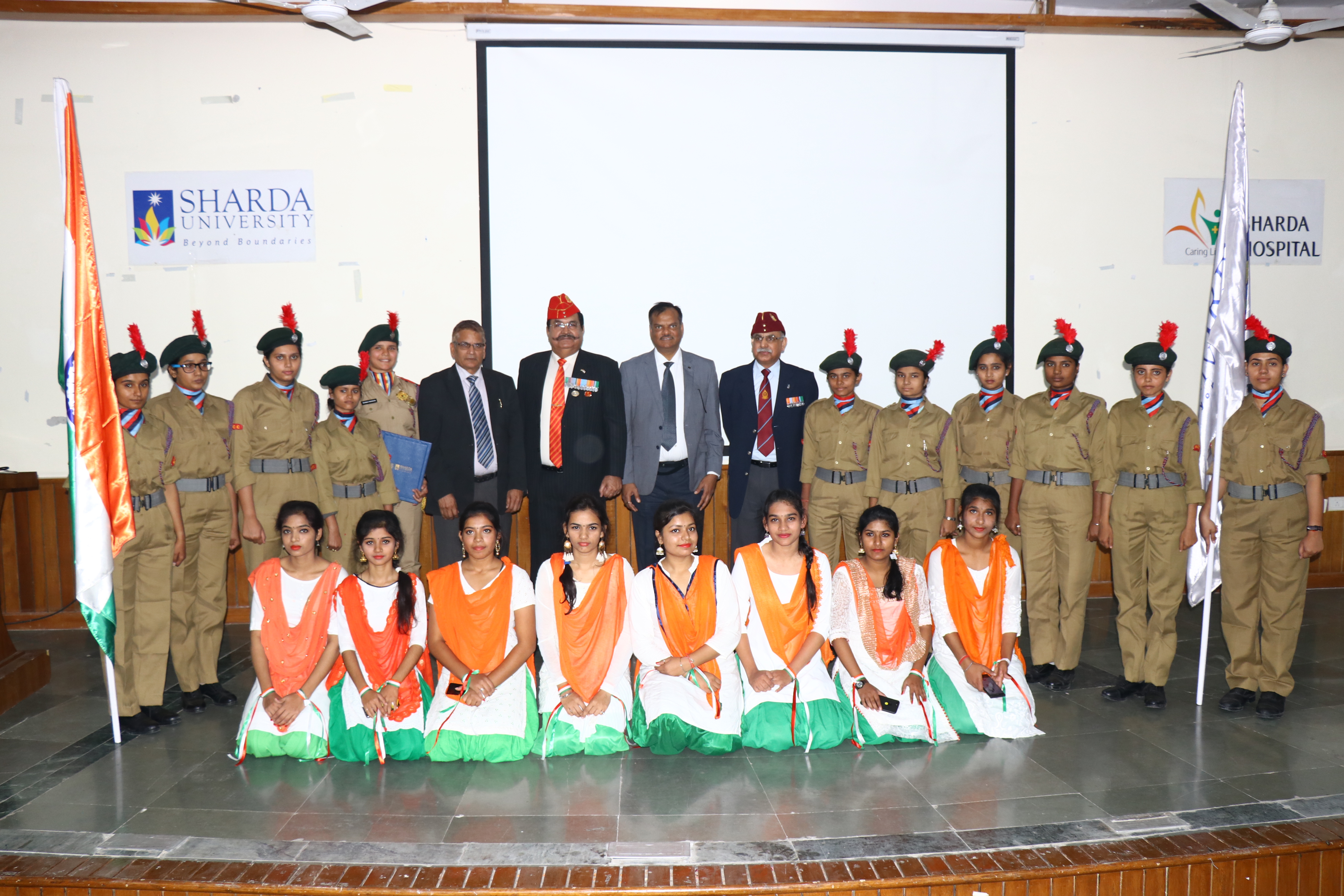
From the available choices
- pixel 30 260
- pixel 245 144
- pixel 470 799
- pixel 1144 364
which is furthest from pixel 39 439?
pixel 1144 364

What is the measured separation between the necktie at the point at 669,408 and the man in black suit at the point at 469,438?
71cm

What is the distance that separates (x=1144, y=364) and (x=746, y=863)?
280cm

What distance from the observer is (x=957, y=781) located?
10.2 ft

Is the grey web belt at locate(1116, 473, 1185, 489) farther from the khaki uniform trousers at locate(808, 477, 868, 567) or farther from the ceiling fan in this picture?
the ceiling fan

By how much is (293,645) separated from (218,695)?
0.80 metres

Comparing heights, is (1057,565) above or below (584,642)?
above

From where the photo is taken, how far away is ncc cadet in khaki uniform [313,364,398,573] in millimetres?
4293

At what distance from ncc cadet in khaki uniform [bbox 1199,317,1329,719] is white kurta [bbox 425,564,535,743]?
289 centimetres

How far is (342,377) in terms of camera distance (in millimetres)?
4273

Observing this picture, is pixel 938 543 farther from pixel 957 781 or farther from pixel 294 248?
pixel 294 248

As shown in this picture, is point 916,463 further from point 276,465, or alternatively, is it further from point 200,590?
point 200,590

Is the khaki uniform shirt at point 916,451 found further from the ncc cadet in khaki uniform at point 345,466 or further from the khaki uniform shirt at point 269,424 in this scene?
the khaki uniform shirt at point 269,424

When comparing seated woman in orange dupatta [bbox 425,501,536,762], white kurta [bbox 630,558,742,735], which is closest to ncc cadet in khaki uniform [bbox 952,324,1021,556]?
white kurta [bbox 630,558,742,735]

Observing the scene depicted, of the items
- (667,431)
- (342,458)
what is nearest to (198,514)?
(342,458)
